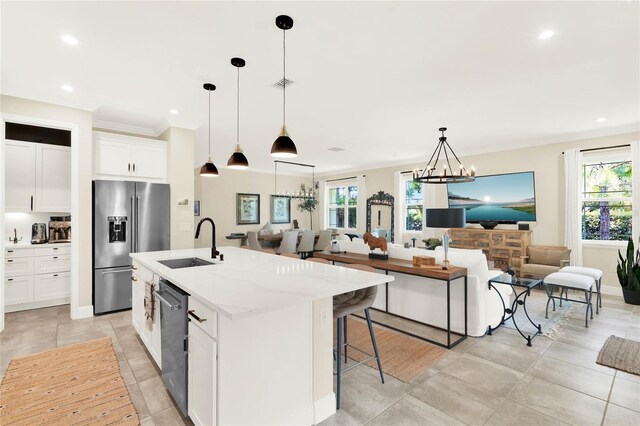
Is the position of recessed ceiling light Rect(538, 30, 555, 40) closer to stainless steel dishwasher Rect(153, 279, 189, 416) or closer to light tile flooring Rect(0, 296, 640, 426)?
light tile flooring Rect(0, 296, 640, 426)

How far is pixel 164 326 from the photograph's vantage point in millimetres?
2236

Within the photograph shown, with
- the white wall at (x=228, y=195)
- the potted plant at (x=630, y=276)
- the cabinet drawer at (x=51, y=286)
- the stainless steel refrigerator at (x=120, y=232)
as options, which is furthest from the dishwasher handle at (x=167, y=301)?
the white wall at (x=228, y=195)

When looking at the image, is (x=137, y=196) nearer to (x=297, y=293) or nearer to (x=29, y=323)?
(x=29, y=323)

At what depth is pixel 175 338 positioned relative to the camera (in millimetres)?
2021

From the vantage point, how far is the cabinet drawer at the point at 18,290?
13.3ft

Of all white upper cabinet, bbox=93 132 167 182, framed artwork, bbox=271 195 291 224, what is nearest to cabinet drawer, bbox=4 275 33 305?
white upper cabinet, bbox=93 132 167 182

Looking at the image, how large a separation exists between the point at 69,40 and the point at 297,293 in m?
2.74

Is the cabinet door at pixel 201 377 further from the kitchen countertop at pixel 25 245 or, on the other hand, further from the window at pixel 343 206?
the window at pixel 343 206

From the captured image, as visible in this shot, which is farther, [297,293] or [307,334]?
[307,334]

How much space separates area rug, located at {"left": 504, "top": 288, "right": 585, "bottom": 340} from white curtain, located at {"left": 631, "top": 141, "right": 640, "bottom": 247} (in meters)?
1.58

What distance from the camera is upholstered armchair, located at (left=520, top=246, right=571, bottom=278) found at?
508 cm

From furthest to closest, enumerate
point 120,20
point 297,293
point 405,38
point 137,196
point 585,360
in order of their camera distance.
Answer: point 137,196, point 585,360, point 405,38, point 120,20, point 297,293

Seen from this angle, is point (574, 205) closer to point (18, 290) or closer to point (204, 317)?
point (204, 317)

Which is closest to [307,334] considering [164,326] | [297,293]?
[297,293]
